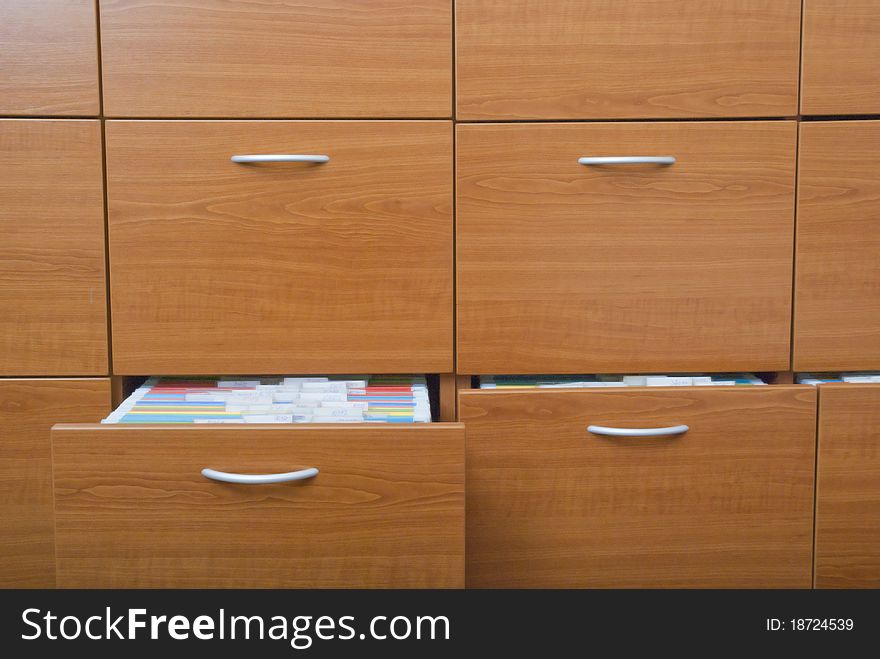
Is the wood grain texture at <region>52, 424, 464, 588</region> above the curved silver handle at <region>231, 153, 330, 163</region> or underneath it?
underneath

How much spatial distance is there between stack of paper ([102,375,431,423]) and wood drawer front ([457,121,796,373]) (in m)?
0.11

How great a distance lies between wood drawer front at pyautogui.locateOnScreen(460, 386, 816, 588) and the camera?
1.10 m

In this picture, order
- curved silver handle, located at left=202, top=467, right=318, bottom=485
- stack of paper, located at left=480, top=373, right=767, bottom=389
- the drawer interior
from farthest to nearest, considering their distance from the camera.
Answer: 1. stack of paper, located at left=480, top=373, right=767, bottom=389
2. the drawer interior
3. curved silver handle, located at left=202, top=467, right=318, bottom=485

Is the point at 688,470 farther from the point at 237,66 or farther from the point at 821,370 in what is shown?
the point at 237,66

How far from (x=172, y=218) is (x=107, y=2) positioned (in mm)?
269

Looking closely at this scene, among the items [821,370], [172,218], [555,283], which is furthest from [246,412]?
[821,370]

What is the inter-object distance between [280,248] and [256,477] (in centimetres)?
32

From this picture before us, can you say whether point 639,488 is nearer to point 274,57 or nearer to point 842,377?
point 842,377

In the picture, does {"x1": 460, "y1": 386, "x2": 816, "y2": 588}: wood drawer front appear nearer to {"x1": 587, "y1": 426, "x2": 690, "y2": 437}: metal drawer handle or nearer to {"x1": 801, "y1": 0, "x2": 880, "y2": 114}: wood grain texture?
{"x1": 587, "y1": 426, "x2": 690, "y2": 437}: metal drawer handle

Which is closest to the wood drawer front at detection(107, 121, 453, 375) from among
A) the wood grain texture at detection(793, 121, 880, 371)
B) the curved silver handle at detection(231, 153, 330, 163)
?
the curved silver handle at detection(231, 153, 330, 163)

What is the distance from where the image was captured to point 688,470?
1.11m

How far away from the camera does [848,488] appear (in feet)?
3.67

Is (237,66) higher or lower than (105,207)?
higher

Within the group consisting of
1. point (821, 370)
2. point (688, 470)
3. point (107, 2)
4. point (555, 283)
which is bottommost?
point (688, 470)
